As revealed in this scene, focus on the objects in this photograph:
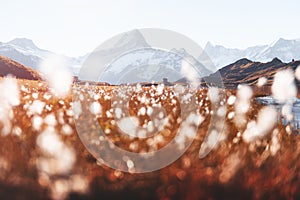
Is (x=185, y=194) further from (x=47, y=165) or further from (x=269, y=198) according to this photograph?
(x=47, y=165)

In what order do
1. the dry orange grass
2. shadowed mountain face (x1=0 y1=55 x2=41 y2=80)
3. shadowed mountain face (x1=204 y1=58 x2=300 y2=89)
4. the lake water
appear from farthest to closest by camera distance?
shadowed mountain face (x1=204 y1=58 x2=300 y2=89) → shadowed mountain face (x1=0 y1=55 x2=41 y2=80) → the lake water → the dry orange grass

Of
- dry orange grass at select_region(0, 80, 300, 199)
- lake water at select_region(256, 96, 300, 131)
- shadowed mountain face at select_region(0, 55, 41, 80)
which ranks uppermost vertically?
dry orange grass at select_region(0, 80, 300, 199)

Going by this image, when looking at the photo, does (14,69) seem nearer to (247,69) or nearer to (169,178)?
(169,178)

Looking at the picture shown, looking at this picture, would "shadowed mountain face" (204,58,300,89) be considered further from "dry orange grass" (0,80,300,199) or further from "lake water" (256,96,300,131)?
"dry orange grass" (0,80,300,199)

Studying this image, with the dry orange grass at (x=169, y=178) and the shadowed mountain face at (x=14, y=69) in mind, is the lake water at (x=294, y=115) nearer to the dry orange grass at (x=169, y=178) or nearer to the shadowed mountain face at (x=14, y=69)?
the dry orange grass at (x=169, y=178)

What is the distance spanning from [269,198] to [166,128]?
2075 mm

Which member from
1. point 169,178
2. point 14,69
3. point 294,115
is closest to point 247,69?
point 14,69

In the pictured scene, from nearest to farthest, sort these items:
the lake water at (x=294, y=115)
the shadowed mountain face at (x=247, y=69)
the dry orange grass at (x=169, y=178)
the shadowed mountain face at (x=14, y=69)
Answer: the dry orange grass at (x=169, y=178)
the lake water at (x=294, y=115)
the shadowed mountain face at (x=14, y=69)
the shadowed mountain face at (x=247, y=69)

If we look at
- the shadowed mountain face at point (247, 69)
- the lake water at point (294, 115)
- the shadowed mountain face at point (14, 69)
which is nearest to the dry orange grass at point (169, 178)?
the lake water at point (294, 115)

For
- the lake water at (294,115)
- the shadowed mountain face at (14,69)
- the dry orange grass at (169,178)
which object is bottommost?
the shadowed mountain face at (14,69)

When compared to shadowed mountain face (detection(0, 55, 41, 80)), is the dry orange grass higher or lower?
higher

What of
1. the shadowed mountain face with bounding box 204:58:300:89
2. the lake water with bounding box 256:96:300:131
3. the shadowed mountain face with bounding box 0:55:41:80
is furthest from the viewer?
the shadowed mountain face with bounding box 204:58:300:89

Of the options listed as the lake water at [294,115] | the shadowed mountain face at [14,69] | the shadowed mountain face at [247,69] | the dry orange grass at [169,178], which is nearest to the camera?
the dry orange grass at [169,178]

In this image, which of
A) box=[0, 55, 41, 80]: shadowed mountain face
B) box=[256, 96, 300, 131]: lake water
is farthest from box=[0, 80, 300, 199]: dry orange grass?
box=[0, 55, 41, 80]: shadowed mountain face
